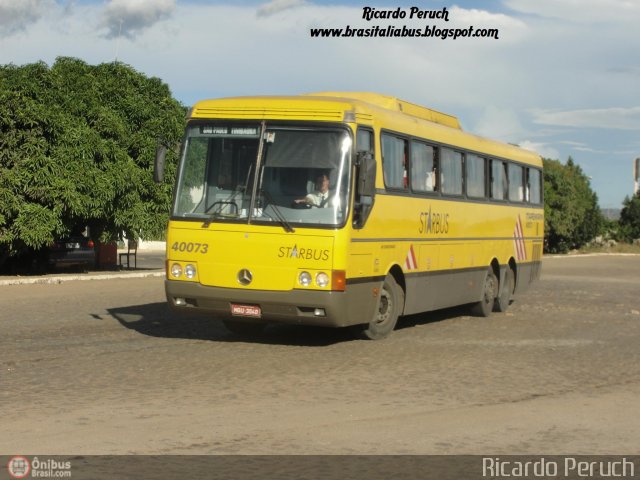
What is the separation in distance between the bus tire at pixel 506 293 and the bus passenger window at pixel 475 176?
2.38 meters

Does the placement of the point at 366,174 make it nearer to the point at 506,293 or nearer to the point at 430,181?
the point at 430,181

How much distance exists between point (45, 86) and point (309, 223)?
19.6m

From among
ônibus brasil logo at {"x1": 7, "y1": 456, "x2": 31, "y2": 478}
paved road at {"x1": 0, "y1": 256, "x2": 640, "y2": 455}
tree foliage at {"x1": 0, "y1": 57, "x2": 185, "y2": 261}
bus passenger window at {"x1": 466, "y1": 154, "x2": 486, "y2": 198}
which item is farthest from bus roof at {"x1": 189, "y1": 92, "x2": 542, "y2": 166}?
tree foliage at {"x1": 0, "y1": 57, "x2": 185, "y2": 261}

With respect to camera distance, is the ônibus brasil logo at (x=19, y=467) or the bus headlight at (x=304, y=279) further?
the bus headlight at (x=304, y=279)

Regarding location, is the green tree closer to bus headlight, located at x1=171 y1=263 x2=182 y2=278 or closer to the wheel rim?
the wheel rim

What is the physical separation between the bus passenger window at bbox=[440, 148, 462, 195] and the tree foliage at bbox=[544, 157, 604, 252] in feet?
186

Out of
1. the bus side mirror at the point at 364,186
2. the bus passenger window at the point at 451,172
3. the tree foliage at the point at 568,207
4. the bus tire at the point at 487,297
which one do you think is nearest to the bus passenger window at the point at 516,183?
the bus tire at the point at 487,297

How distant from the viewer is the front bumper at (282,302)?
14469 mm

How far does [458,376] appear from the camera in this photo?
496 inches

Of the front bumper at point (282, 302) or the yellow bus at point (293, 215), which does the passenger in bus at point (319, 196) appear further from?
the front bumper at point (282, 302)

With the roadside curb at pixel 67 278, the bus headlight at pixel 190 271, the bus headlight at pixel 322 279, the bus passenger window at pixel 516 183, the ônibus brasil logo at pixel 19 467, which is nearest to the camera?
the ônibus brasil logo at pixel 19 467

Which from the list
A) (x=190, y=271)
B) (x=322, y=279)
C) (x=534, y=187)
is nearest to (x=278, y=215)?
(x=322, y=279)

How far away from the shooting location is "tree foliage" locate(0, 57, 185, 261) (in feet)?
99.0

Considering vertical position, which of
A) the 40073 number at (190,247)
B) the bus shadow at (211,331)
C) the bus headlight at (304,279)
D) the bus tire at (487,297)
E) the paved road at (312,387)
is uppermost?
the 40073 number at (190,247)
